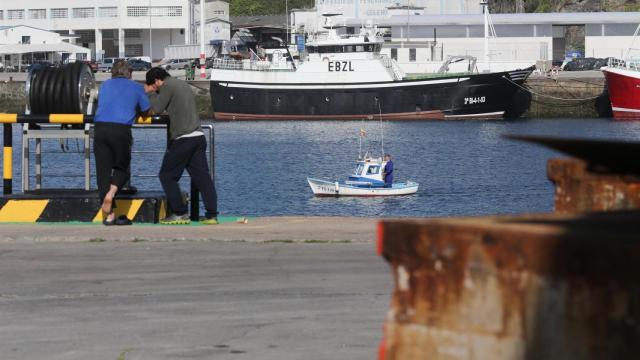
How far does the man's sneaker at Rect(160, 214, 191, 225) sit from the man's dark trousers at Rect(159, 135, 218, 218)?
0.21ft

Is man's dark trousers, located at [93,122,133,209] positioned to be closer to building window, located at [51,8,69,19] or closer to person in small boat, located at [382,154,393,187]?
person in small boat, located at [382,154,393,187]

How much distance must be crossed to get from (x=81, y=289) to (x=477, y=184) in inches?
1437

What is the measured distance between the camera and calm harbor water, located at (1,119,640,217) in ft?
119

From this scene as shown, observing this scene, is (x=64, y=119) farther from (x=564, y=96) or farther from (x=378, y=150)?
(x=564, y=96)

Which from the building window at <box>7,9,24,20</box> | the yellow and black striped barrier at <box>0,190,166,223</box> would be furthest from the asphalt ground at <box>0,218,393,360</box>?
the building window at <box>7,9,24,20</box>

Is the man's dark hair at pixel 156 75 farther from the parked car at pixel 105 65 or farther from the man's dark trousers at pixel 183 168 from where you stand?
the parked car at pixel 105 65

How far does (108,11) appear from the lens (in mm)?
114688

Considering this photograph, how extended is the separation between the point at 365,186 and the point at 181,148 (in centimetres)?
2794

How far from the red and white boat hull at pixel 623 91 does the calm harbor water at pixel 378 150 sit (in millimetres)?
1203

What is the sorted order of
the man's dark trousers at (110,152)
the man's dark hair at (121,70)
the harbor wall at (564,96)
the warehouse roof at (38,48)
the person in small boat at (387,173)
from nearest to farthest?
the man's dark trousers at (110,152) → the man's dark hair at (121,70) → the person in small boat at (387,173) → the harbor wall at (564,96) → the warehouse roof at (38,48)

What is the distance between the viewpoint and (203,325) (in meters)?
6.22

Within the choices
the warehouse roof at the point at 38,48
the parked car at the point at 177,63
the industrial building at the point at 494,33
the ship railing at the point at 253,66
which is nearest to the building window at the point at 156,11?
the parked car at the point at 177,63

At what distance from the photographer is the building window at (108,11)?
114m

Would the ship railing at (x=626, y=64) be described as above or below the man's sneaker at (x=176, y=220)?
above
